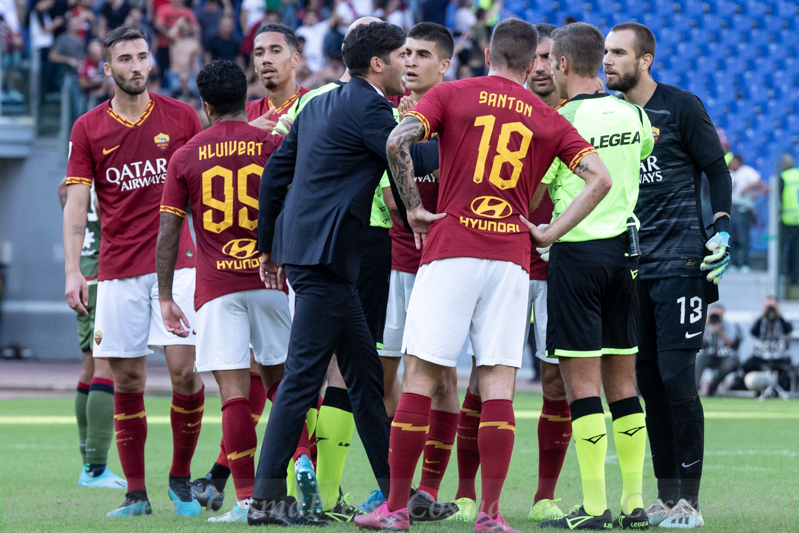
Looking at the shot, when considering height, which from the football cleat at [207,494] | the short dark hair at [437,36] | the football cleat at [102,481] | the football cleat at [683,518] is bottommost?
the football cleat at [102,481]

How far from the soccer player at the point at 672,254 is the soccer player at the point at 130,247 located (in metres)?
2.45

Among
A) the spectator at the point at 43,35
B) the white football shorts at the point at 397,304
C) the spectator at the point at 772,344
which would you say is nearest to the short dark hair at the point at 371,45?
the white football shorts at the point at 397,304

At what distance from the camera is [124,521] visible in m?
4.75

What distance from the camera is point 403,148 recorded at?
4.11 metres

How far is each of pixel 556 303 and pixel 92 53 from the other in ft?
49.2

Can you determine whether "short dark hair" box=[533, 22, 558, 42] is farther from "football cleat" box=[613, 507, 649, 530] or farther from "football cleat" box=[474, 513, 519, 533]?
"football cleat" box=[474, 513, 519, 533]

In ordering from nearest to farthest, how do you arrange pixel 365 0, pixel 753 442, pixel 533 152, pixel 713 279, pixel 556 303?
pixel 533 152 < pixel 556 303 < pixel 713 279 < pixel 753 442 < pixel 365 0

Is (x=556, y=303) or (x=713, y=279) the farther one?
(x=713, y=279)

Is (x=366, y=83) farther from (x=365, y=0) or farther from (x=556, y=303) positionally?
(x=365, y=0)

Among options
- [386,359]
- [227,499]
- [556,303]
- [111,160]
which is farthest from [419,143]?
[227,499]

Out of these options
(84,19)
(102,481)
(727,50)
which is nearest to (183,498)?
(102,481)

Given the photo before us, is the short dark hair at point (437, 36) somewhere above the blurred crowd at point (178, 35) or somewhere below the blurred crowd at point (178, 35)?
below

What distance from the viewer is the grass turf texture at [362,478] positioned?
4758 millimetres

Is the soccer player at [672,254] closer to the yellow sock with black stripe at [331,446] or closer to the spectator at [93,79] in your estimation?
the yellow sock with black stripe at [331,446]
